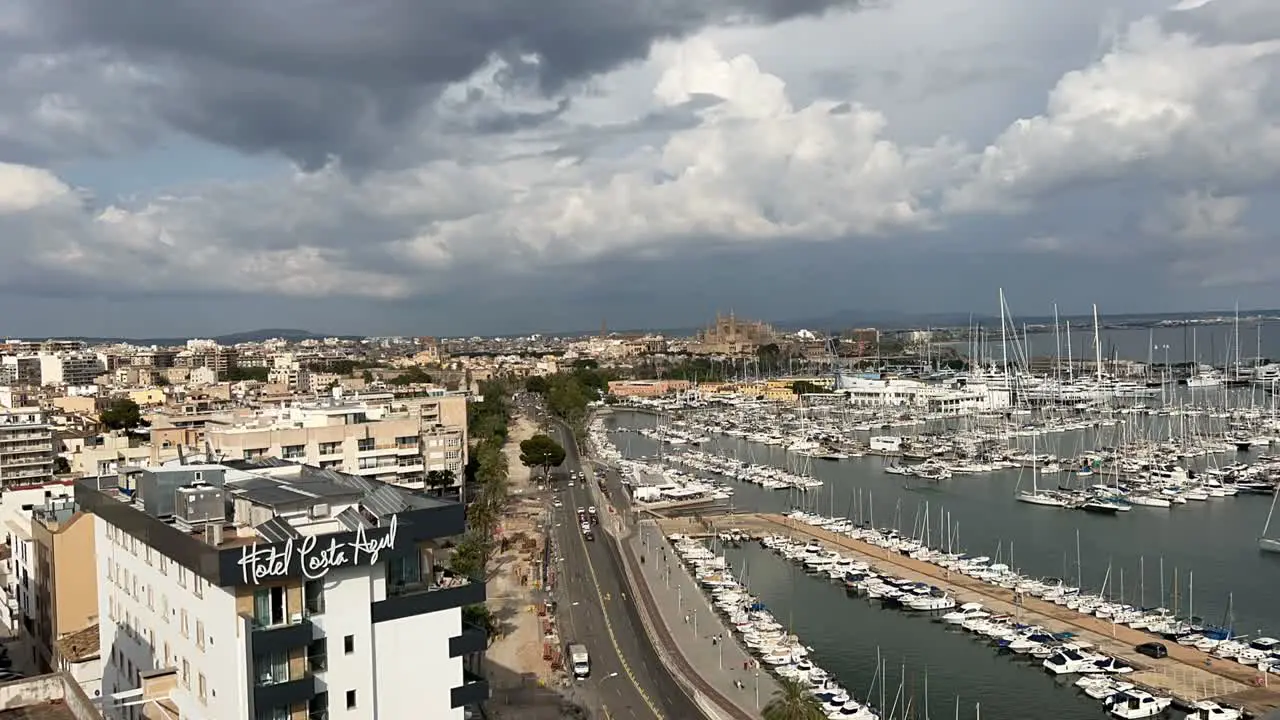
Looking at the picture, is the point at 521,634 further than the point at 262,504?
Yes

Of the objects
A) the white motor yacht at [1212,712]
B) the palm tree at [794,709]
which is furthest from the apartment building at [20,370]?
the white motor yacht at [1212,712]

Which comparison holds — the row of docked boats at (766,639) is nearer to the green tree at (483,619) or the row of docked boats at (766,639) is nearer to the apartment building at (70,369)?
the green tree at (483,619)

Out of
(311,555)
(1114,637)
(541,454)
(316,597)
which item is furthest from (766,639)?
(541,454)

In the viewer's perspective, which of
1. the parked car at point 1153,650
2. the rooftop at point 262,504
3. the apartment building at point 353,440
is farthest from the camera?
the apartment building at point 353,440

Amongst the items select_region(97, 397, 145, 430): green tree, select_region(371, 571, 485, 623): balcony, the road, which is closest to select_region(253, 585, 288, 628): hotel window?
select_region(371, 571, 485, 623): balcony

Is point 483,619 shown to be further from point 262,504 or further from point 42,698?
point 42,698

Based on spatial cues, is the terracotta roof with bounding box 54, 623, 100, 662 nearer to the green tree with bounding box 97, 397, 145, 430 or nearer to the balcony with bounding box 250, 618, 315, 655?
the balcony with bounding box 250, 618, 315, 655
